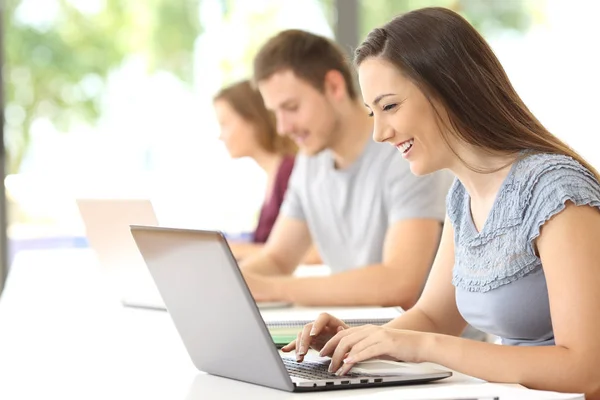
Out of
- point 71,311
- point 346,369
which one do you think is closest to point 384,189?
point 71,311

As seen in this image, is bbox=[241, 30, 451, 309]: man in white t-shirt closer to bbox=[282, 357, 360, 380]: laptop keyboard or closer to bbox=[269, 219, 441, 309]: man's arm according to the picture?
bbox=[269, 219, 441, 309]: man's arm

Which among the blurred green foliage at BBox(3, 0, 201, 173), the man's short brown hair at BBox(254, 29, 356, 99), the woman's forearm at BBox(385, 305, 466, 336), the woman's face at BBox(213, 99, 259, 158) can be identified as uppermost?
the blurred green foliage at BBox(3, 0, 201, 173)

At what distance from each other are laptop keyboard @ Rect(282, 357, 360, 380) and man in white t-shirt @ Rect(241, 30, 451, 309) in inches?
30.8

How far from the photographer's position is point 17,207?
4746 millimetres

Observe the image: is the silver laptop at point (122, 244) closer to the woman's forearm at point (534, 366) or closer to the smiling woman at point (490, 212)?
the smiling woman at point (490, 212)

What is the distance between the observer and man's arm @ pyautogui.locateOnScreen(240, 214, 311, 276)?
117 inches

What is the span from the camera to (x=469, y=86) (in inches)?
63.3

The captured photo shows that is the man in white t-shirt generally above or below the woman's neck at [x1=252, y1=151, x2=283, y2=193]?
below

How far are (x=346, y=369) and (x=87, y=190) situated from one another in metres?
3.48

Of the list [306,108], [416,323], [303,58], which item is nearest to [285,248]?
[306,108]

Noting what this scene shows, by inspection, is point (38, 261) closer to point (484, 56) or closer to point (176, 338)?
point (176, 338)

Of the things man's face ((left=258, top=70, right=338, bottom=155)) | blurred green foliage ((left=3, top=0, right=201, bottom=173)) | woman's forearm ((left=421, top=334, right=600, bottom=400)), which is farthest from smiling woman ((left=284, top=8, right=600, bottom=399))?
blurred green foliage ((left=3, top=0, right=201, bottom=173))

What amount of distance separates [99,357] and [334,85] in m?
1.24

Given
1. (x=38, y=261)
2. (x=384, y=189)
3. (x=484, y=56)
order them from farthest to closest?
(x=38, y=261) → (x=384, y=189) → (x=484, y=56)
